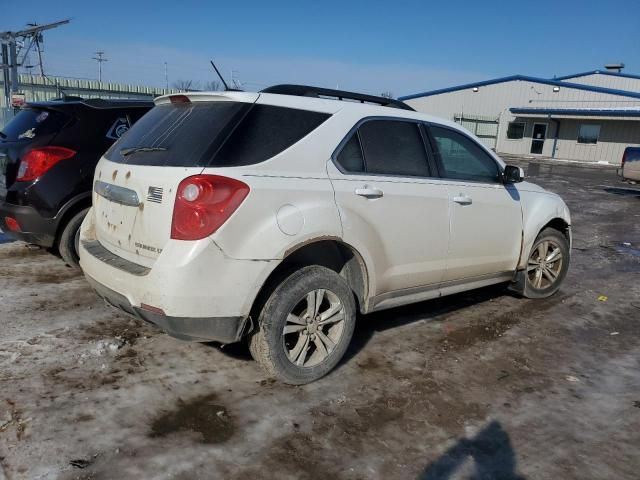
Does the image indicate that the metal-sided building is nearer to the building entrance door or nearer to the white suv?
the building entrance door

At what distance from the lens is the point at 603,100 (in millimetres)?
33250

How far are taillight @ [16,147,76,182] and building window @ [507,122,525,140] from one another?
36349 mm

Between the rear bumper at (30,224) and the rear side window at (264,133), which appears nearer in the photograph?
the rear side window at (264,133)

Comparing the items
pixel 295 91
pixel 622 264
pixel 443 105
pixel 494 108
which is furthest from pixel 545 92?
pixel 295 91

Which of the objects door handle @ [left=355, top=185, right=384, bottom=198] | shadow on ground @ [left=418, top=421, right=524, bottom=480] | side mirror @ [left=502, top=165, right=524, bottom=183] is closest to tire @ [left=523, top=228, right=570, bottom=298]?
side mirror @ [left=502, top=165, right=524, bottom=183]

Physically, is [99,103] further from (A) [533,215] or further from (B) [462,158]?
(A) [533,215]

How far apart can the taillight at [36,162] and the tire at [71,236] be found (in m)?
0.51

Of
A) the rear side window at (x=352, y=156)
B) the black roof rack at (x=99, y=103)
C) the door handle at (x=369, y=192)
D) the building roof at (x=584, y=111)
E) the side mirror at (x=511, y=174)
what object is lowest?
the door handle at (x=369, y=192)

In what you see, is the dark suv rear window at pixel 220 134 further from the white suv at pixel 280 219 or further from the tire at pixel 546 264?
the tire at pixel 546 264

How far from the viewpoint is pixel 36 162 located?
4875mm

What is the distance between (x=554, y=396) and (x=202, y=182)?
2676 millimetres

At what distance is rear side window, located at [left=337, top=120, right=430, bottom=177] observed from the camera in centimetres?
365

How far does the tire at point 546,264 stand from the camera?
17.7 feet

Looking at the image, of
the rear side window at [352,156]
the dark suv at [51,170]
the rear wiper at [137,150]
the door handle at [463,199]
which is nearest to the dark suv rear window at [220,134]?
the rear wiper at [137,150]
